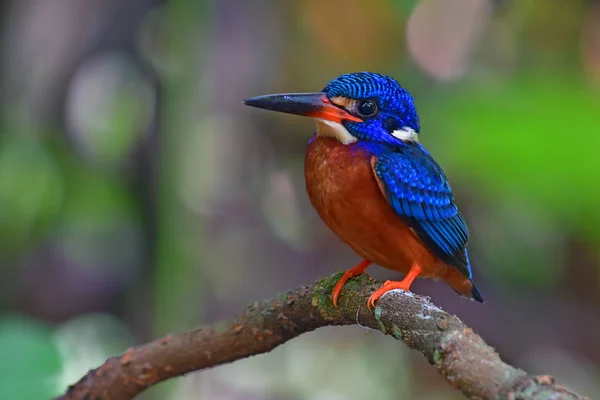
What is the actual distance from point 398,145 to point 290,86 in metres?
1.76

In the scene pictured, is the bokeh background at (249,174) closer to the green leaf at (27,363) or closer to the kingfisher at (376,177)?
the green leaf at (27,363)

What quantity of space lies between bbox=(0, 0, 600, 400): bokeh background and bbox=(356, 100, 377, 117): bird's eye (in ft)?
3.22

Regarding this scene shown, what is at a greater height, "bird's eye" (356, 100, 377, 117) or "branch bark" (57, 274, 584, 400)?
"bird's eye" (356, 100, 377, 117)

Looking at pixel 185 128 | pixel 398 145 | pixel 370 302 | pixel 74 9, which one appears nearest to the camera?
pixel 370 302

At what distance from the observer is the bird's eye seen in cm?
182

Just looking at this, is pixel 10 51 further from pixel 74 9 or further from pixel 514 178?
pixel 514 178

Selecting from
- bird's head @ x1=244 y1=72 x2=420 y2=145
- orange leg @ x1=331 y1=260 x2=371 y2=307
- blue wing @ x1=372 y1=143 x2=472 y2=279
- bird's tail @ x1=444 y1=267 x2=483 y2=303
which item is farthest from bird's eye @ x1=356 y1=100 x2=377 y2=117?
bird's tail @ x1=444 y1=267 x2=483 y2=303

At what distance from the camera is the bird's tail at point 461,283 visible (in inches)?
80.6

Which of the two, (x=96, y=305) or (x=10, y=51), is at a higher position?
(x=10, y=51)

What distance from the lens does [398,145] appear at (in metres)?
1.85

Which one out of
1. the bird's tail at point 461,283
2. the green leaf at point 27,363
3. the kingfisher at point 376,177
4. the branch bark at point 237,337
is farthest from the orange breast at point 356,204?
the green leaf at point 27,363

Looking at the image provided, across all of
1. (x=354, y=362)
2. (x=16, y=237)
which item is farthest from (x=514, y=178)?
(x=16, y=237)

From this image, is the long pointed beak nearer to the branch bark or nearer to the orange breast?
the orange breast

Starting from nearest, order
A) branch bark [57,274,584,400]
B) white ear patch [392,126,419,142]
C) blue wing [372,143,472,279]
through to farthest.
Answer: branch bark [57,274,584,400] → blue wing [372,143,472,279] → white ear patch [392,126,419,142]
